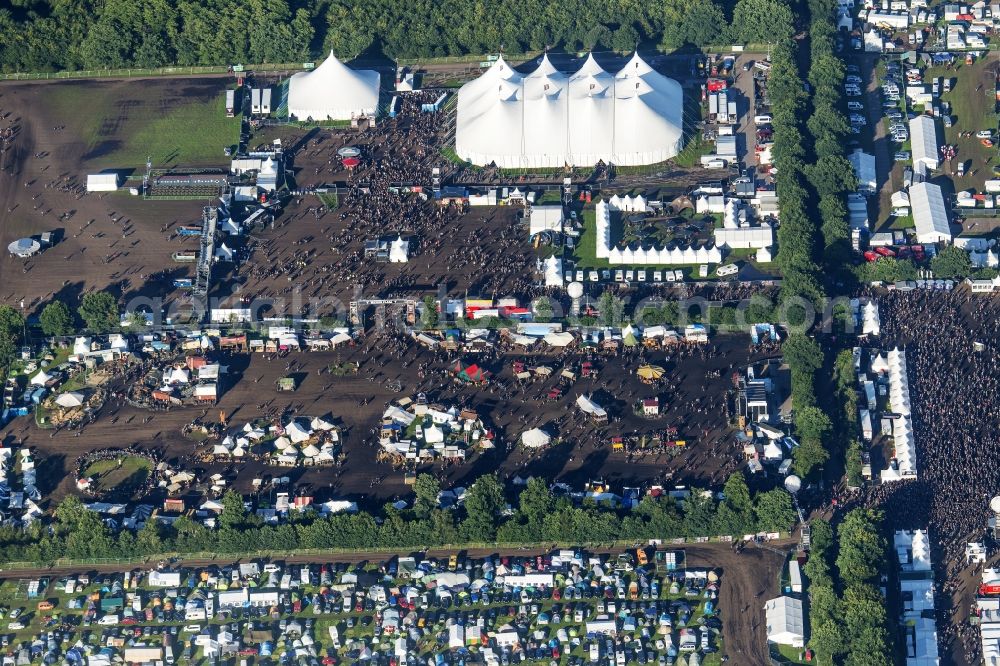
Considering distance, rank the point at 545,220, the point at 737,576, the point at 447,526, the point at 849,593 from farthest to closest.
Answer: the point at 545,220, the point at 447,526, the point at 737,576, the point at 849,593

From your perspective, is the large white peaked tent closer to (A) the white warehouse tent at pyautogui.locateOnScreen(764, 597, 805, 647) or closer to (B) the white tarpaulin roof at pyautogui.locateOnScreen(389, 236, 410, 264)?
(B) the white tarpaulin roof at pyautogui.locateOnScreen(389, 236, 410, 264)

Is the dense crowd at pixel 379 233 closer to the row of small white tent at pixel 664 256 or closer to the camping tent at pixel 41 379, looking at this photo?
the row of small white tent at pixel 664 256

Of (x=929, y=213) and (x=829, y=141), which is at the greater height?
(x=829, y=141)

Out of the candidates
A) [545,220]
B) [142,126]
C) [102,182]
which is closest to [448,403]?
[545,220]

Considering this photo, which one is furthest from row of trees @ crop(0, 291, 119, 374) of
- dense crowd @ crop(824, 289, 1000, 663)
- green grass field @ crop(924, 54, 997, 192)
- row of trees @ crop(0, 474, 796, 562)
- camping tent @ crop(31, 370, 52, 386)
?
green grass field @ crop(924, 54, 997, 192)

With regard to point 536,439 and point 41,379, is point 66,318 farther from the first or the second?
point 536,439
